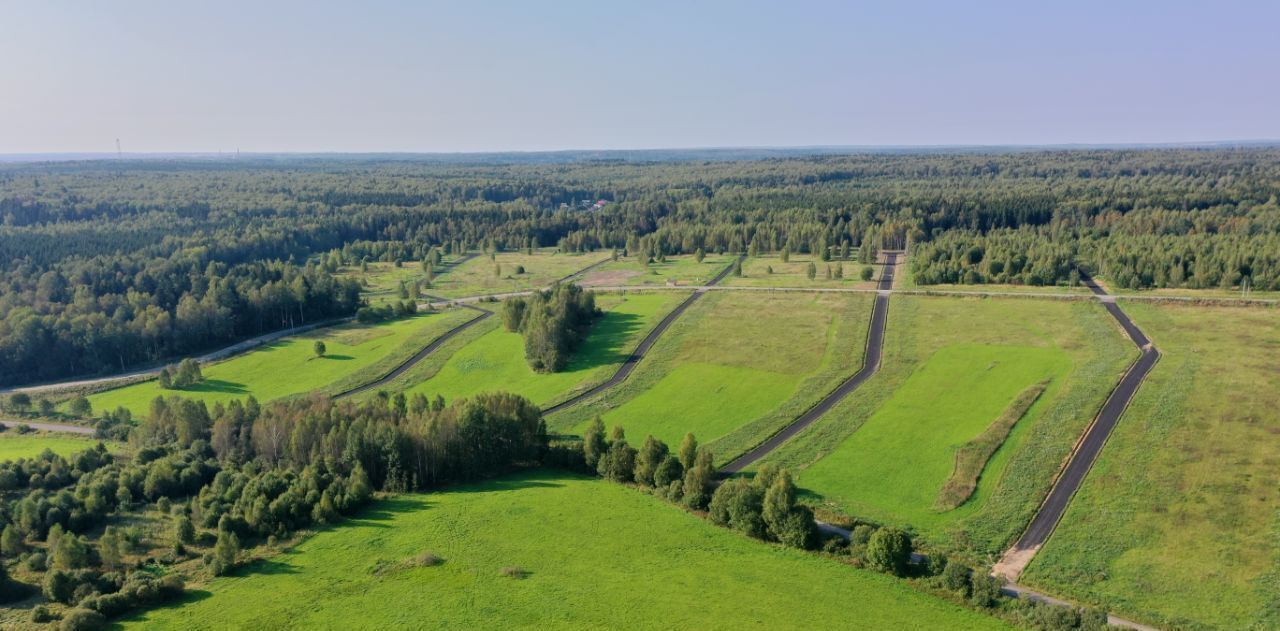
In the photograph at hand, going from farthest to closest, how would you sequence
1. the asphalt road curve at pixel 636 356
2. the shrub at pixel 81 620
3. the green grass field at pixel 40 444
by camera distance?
the asphalt road curve at pixel 636 356 → the green grass field at pixel 40 444 → the shrub at pixel 81 620

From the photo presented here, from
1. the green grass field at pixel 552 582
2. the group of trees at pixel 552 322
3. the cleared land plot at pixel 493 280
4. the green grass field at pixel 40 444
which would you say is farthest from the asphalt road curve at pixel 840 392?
the cleared land plot at pixel 493 280

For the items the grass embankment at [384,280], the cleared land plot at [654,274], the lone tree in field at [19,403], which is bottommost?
the lone tree in field at [19,403]

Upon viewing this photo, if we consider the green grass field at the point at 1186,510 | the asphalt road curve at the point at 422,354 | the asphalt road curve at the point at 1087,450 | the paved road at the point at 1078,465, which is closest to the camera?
the green grass field at the point at 1186,510

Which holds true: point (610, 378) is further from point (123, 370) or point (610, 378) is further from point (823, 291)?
point (123, 370)

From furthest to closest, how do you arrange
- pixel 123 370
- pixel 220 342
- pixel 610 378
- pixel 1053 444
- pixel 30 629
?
pixel 220 342 → pixel 123 370 → pixel 610 378 → pixel 1053 444 → pixel 30 629

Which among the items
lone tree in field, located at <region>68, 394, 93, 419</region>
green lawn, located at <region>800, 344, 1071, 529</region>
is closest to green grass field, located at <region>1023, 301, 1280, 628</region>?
green lawn, located at <region>800, 344, 1071, 529</region>

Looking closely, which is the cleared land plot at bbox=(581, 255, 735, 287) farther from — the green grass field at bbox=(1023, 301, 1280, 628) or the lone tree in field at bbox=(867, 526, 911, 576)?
the lone tree in field at bbox=(867, 526, 911, 576)

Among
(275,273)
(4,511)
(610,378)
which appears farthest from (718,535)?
(275,273)

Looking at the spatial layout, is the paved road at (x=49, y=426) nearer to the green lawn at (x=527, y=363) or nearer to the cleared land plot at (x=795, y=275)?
the green lawn at (x=527, y=363)

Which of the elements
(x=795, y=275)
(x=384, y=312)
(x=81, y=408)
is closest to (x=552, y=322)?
(x=384, y=312)
